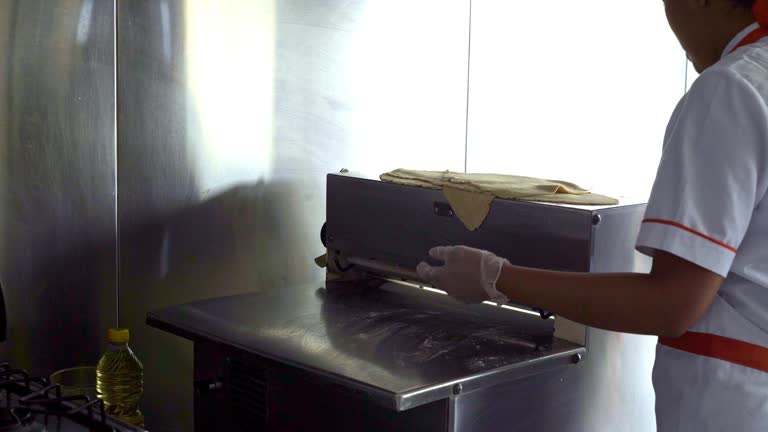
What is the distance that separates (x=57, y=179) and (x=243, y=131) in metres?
0.43

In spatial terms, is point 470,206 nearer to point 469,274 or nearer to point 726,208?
point 469,274

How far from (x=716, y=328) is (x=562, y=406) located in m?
0.43

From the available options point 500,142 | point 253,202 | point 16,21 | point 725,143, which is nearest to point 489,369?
point 725,143

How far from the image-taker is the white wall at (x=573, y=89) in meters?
2.44

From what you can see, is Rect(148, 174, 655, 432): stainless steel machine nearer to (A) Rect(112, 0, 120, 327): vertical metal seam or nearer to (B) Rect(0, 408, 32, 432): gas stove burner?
(A) Rect(112, 0, 120, 327): vertical metal seam

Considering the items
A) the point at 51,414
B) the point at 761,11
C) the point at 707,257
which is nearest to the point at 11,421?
the point at 51,414

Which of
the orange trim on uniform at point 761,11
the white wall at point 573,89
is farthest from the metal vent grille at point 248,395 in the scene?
the white wall at point 573,89

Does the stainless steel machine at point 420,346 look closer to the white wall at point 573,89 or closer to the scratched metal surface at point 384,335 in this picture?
the scratched metal surface at point 384,335

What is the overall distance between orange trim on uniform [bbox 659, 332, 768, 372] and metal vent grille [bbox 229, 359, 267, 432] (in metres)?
0.73

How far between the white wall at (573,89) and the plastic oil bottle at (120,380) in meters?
1.14

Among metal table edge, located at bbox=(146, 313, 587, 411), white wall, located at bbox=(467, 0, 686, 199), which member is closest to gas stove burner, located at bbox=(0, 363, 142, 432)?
metal table edge, located at bbox=(146, 313, 587, 411)

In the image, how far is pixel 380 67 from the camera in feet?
7.06

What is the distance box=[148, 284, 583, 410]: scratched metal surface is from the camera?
1.25 metres

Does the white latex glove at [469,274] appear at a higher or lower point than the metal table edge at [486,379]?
higher
